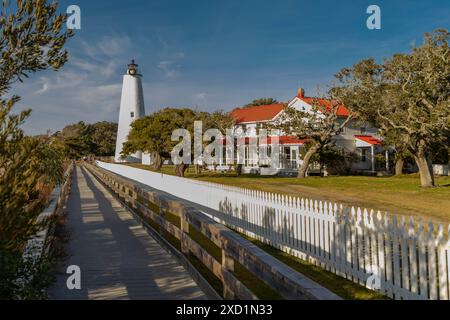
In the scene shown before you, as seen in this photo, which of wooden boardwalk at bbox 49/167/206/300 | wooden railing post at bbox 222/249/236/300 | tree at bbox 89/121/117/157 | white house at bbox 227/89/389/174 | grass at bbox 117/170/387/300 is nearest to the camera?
wooden railing post at bbox 222/249/236/300

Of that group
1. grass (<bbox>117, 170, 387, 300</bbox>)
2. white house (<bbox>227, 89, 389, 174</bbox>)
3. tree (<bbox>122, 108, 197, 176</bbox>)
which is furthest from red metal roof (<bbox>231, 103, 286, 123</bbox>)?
grass (<bbox>117, 170, 387, 300</bbox>)

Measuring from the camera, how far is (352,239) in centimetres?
669

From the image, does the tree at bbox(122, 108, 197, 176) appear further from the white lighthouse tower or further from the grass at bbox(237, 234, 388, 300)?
the white lighthouse tower

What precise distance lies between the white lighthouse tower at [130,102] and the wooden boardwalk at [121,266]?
6288 cm

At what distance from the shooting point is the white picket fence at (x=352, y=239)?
5.15m

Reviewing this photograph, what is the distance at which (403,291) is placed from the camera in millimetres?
5520

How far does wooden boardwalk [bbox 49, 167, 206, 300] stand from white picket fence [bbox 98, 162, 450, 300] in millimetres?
2742

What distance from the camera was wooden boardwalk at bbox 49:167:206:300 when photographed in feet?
17.9

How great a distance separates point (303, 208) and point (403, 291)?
2970 mm

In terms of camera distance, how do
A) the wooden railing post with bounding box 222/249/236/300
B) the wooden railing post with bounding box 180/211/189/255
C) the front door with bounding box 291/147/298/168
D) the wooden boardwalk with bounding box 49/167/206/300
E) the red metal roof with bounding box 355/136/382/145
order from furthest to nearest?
the front door with bounding box 291/147/298/168 < the red metal roof with bounding box 355/136/382/145 < the wooden railing post with bounding box 180/211/189/255 < the wooden boardwalk with bounding box 49/167/206/300 < the wooden railing post with bounding box 222/249/236/300

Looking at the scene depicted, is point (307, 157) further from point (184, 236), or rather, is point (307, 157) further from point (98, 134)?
point (98, 134)

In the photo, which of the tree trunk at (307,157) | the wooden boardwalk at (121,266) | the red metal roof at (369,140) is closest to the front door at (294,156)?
the tree trunk at (307,157)

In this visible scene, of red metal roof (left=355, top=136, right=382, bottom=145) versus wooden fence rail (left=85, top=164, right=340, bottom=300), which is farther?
red metal roof (left=355, top=136, right=382, bottom=145)
